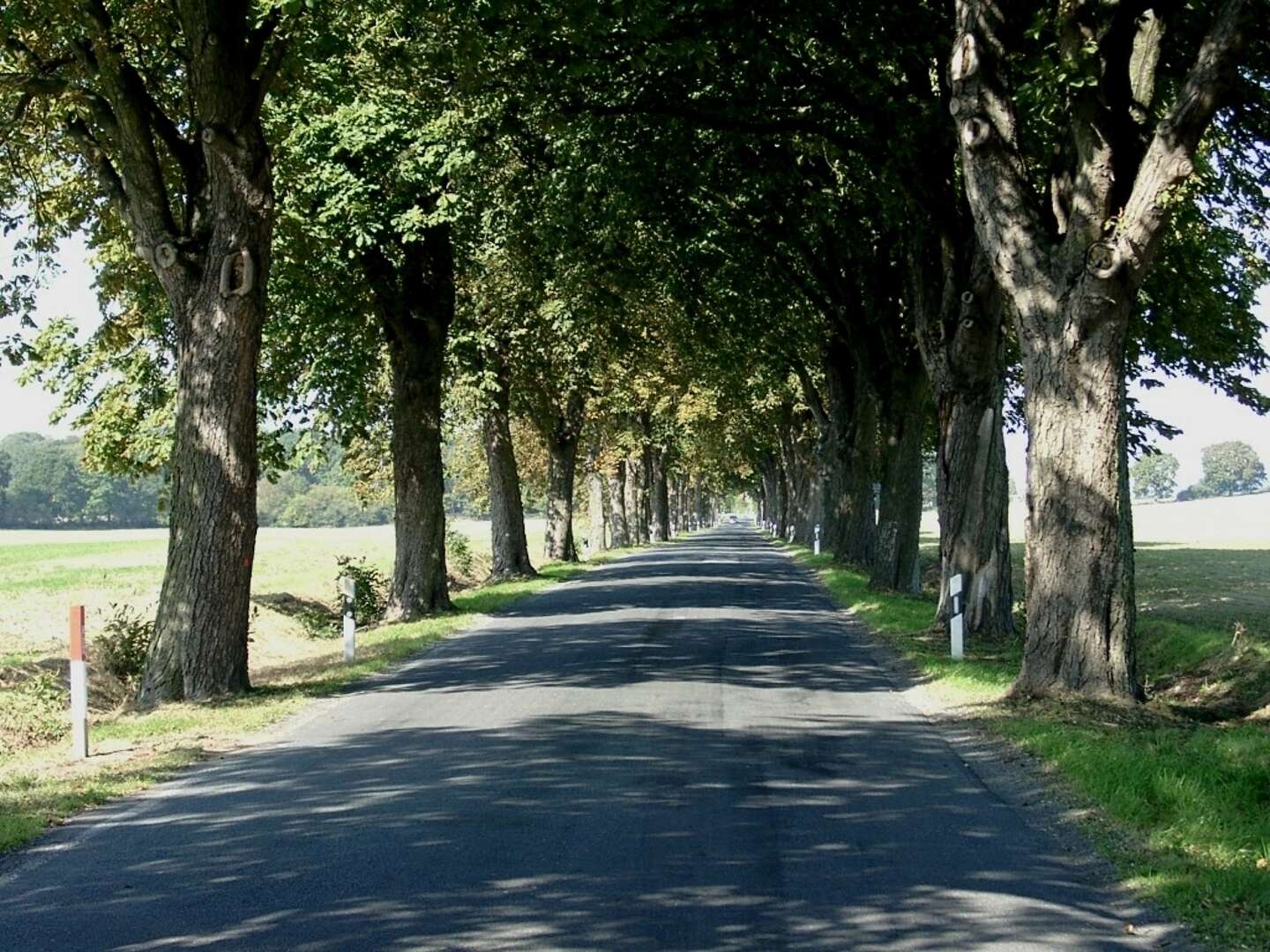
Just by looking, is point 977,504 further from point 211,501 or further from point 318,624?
point 318,624

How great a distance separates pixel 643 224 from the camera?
26.0 metres

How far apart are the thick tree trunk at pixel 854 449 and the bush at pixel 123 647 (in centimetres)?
1913

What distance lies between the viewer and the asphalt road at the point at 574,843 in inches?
233

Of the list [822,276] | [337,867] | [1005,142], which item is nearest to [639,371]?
[822,276]

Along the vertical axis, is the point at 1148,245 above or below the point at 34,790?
above

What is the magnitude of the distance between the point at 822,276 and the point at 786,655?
12.4m

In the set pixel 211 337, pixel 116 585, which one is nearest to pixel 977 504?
pixel 211 337

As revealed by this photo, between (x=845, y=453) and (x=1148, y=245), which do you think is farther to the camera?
(x=845, y=453)

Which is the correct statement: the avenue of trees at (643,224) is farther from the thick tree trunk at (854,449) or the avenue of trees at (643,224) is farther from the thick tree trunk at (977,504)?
the thick tree trunk at (854,449)

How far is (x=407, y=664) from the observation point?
16.9m

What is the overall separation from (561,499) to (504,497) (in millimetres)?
9208

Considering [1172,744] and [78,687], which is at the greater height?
[78,687]

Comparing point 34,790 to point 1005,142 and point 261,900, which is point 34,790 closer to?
point 261,900

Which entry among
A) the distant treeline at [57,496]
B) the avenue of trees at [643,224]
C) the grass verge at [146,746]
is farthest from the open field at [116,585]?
the distant treeline at [57,496]
